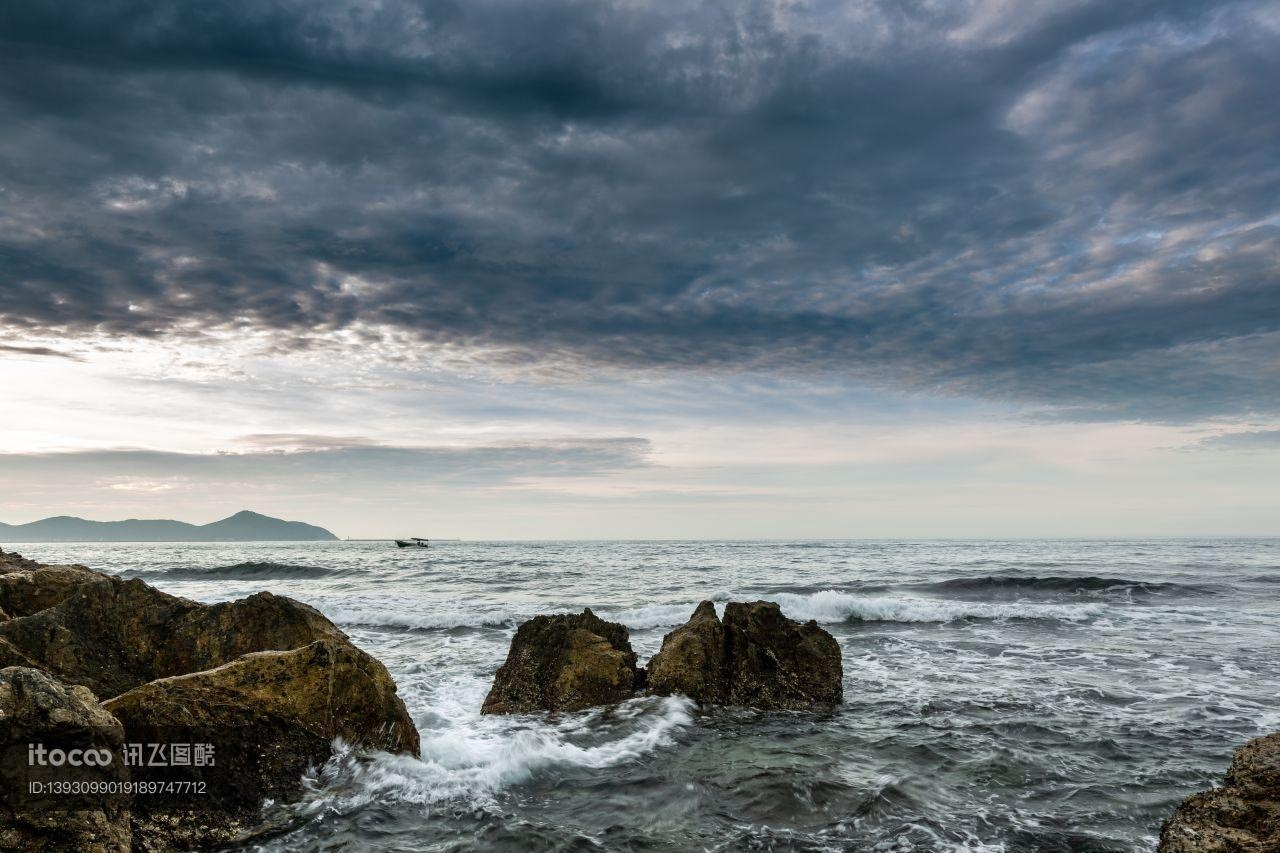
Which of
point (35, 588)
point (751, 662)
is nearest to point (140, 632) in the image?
point (35, 588)

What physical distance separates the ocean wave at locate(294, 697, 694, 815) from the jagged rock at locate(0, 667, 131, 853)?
6.65ft

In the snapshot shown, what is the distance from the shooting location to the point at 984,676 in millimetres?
14039

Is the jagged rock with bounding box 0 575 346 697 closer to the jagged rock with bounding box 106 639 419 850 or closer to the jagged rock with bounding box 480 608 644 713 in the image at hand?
the jagged rock with bounding box 106 639 419 850

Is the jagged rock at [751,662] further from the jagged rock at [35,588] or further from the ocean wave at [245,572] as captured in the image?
the ocean wave at [245,572]

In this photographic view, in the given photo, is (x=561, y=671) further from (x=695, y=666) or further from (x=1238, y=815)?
(x=1238, y=815)

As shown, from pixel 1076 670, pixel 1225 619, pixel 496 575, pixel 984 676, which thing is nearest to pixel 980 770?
pixel 984 676

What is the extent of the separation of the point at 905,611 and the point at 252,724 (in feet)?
73.4

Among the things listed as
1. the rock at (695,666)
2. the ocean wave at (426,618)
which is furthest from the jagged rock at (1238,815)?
the ocean wave at (426,618)

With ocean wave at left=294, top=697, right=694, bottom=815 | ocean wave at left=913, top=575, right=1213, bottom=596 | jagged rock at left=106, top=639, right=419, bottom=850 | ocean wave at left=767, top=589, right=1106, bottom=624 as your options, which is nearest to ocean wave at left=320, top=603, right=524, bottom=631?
ocean wave at left=767, top=589, right=1106, bottom=624

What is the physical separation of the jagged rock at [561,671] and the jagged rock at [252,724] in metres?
3.24

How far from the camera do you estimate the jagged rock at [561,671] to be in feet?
36.7

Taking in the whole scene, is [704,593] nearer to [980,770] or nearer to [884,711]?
[884,711]

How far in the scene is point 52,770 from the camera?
474 centimetres

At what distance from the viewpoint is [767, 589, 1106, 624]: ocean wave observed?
23.4m
